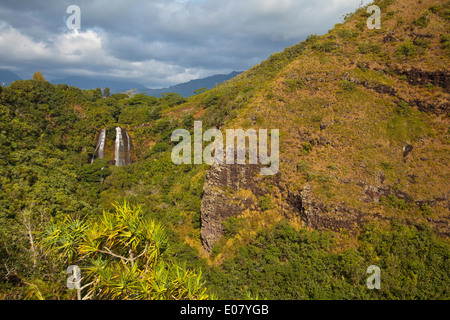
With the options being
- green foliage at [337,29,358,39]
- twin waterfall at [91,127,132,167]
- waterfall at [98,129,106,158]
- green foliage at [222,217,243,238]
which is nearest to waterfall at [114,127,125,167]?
twin waterfall at [91,127,132,167]

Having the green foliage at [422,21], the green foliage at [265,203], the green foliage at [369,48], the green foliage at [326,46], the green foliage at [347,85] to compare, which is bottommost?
the green foliage at [265,203]

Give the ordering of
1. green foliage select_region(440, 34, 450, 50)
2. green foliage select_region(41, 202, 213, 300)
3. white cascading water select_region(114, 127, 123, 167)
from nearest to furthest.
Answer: green foliage select_region(41, 202, 213, 300) < green foliage select_region(440, 34, 450, 50) < white cascading water select_region(114, 127, 123, 167)

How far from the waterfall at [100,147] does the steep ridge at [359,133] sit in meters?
32.5

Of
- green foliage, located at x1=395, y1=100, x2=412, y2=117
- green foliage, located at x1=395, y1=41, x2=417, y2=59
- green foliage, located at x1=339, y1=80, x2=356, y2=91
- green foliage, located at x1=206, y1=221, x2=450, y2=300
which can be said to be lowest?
green foliage, located at x1=206, y1=221, x2=450, y2=300

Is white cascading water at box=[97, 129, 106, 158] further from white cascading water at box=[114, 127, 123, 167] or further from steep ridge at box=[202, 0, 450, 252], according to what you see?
steep ridge at box=[202, 0, 450, 252]

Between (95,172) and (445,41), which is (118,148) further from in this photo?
(445,41)

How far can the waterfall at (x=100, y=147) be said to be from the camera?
144ft

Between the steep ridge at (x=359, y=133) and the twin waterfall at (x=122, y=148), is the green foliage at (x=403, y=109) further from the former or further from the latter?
the twin waterfall at (x=122, y=148)

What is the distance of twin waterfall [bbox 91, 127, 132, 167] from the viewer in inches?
1740

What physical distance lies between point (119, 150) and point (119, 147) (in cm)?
70

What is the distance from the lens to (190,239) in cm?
2202

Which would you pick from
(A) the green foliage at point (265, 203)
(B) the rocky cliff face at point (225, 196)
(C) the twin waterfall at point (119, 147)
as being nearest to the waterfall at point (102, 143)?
(C) the twin waterfall at point (119, 147)
